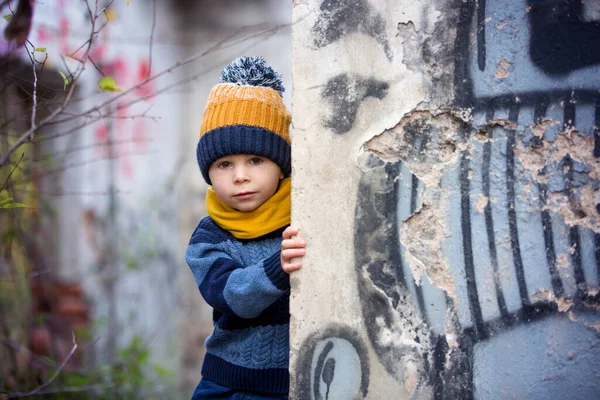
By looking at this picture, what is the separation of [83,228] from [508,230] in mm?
4067

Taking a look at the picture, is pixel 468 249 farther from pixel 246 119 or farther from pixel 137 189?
pixel 137 189

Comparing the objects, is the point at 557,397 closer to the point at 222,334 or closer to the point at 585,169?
the point at 585,169

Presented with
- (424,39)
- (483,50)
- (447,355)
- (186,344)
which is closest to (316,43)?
(424,39)

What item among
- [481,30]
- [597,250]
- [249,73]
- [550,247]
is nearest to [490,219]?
[550,247]

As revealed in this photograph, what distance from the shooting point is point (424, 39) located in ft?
6.23

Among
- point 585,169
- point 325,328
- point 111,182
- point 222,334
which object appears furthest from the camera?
point 111,182

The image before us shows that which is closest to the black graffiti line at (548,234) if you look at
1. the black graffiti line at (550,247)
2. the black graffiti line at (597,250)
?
the black graffiti line at (550,247)

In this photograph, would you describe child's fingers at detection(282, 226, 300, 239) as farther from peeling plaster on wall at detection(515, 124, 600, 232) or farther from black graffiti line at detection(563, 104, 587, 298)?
black graffiti line at detection(563, 104, 587, 298)

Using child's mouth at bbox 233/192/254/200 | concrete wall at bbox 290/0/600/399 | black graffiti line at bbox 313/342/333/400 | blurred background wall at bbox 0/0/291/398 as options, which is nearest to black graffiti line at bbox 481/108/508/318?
concrete wall at bbox 290/0/600/399

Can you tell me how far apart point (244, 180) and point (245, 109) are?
25cm

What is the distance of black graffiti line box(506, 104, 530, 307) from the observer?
1.86m

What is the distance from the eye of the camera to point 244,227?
2.13 meters

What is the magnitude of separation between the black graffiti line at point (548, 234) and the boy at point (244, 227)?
798 mm

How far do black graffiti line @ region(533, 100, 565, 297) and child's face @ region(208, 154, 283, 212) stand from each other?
843 millimetres
